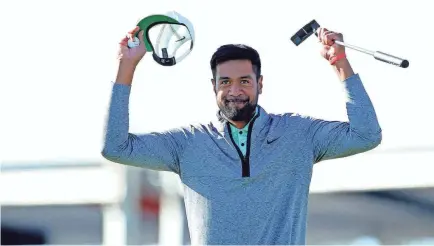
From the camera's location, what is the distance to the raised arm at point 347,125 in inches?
193

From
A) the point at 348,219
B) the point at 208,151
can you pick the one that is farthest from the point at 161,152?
the point at 348,219

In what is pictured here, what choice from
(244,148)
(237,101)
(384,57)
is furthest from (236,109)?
(384,57)

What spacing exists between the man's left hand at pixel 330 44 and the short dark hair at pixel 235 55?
0.23 metres

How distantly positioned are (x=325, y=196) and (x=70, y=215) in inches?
70.2

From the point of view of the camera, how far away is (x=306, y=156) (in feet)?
16.3

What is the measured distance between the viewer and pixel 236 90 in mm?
4914

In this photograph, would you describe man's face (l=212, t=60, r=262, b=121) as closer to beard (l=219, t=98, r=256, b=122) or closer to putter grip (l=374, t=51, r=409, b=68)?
beard (l=219, t=98, r=256, b=122)

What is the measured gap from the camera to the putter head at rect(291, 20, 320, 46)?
5.23 meters

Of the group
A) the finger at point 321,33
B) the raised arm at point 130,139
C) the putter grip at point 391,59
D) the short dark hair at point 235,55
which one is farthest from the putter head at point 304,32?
the raised arm at point 130,139

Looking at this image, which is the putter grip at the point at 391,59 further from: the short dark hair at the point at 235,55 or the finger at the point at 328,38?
the short dark hair at the point at 235,55

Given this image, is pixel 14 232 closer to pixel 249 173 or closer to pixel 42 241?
pixel 42 241

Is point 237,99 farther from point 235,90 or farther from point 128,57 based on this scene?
point 128,57

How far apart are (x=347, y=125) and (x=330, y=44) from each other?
0.29m

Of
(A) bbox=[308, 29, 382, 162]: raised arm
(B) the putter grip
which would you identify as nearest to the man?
(A) bbox=[308, 29, 382, 162]: raised arm
